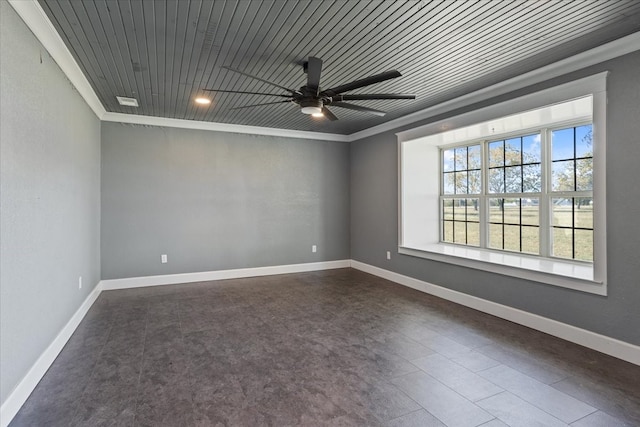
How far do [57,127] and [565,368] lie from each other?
4563mm

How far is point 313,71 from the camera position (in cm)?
255

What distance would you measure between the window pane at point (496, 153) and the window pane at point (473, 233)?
898 mm

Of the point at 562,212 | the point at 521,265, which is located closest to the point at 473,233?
the point at 562,212

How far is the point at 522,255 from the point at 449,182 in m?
1.58

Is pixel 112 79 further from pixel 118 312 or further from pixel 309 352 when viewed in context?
pixel 309 352

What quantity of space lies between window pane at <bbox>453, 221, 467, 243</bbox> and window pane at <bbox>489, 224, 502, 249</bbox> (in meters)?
0.42

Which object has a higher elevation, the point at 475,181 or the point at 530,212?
the point at 475,181

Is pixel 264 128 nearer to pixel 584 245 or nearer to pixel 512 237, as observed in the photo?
pixel 512 237

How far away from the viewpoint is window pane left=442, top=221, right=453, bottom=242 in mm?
5212

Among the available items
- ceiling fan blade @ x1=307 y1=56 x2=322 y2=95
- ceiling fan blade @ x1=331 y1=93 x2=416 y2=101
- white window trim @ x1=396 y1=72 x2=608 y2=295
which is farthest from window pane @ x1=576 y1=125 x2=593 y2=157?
ceiling fan blade @ x1=307 y1=56 x2=322 y2=95

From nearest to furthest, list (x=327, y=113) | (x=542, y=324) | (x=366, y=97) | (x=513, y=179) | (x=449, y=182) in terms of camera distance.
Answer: (x=366, y=97), (x=542, y=324), (x=327, y=113), (x=513, y=179), (x=449, y=182)

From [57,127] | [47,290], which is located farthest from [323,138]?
[47,290]

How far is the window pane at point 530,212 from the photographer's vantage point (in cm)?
403

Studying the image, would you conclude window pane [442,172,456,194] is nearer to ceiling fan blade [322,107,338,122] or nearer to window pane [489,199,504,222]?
window pane [489,199,504,222]
